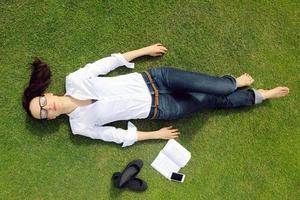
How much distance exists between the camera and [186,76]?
4.49 meters

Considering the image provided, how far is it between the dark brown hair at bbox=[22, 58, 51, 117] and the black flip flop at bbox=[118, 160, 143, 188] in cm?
124

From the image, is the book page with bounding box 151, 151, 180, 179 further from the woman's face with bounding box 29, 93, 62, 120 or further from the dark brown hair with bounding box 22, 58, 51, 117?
the dark brown hair with bounding box 22, 58, 51, 117

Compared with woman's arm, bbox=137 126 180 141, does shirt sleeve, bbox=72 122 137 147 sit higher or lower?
lower

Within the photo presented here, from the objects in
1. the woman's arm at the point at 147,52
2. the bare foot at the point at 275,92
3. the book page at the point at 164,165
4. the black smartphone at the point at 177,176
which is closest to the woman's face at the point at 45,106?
the woman's arm at the point at 147,52

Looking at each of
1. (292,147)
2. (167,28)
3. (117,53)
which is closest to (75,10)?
(117,53)

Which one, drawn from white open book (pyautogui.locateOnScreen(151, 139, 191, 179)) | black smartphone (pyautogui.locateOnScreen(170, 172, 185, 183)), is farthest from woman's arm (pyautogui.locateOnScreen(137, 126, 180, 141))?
black smartphone (pyautogui.locateOnScreen(170, 172, 185, 183))

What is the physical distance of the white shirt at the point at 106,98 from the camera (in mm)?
4559

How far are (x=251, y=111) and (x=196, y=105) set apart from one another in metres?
0.74

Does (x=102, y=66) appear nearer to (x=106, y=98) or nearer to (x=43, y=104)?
(x=106, y=98)

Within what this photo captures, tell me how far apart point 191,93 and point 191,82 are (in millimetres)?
223

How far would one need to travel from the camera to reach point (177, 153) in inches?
195

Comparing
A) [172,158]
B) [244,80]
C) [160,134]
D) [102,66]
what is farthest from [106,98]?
[244,80]

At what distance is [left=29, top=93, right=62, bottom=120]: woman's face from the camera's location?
4398 millimetres

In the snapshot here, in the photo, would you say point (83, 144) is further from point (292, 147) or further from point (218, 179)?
point (292, 147)
